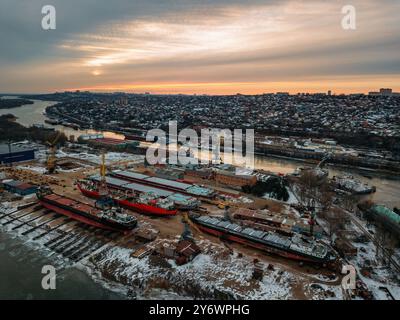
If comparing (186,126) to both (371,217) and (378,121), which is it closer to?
(378,121)

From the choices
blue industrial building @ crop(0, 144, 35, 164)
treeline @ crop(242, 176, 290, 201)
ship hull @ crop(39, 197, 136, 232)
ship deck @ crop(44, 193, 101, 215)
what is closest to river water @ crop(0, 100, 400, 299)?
ship hull @ crop(39, 197, 136, 232)

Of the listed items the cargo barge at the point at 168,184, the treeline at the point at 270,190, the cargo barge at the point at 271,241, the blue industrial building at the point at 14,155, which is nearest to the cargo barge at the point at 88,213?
the cargo barge at the point at 271,241

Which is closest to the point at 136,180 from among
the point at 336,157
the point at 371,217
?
the point at 371,217

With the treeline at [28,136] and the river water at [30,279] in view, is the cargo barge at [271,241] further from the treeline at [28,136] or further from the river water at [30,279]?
the treeline at [28,136]

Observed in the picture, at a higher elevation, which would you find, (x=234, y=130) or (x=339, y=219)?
(x=234, y=130)

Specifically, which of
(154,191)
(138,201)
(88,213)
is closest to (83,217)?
(88,213)
